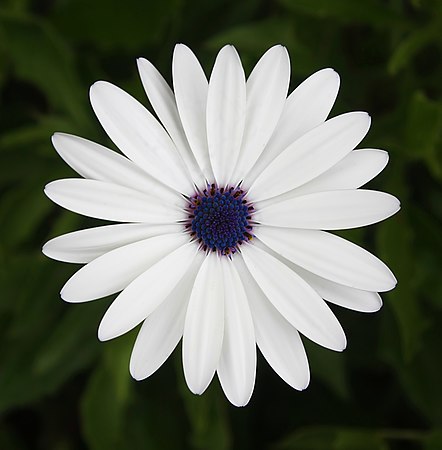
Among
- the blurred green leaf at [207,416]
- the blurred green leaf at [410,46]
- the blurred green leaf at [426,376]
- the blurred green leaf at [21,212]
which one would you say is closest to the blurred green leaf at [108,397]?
the blurred green leaf at [207,416]

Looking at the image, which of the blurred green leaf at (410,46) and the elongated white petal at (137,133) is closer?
the elongated white petal at (137,133)

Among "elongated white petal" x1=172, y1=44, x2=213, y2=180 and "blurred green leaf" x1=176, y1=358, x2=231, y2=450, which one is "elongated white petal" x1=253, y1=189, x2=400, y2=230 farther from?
"blurred green leaf" x1=176, y1=358, x2=231, y2=450

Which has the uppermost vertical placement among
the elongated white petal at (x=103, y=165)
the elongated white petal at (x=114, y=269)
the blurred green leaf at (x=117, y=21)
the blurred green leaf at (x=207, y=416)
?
the blurred green leaf at (x=117, y=21)

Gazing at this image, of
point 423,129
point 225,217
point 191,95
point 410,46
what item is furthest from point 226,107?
point 410,46

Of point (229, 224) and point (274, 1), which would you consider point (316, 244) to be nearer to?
point (229, 224)

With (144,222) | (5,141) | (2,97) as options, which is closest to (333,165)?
(144,222)

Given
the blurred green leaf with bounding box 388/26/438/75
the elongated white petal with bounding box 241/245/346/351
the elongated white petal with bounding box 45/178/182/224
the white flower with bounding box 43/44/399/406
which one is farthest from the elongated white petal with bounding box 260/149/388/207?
the blurred green leaf with bounding box 388/26/438/75

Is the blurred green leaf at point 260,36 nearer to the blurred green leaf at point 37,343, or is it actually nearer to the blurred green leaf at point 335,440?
the blurred green leaf at point 37,343

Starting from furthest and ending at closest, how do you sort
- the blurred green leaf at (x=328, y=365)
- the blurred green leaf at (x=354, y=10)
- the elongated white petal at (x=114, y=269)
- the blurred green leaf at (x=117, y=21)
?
the blurred green leaf at (x=117, y=21) → the blurred green leaf at (x=328, y=365) → the blurred green leaf at (x=354, y=10) → the elongated white petal at (x=114, y=269)
